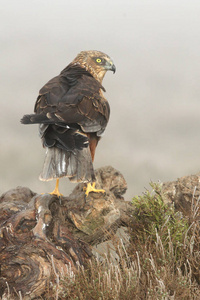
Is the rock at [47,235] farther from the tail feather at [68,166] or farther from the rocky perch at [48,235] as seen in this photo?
the tail feather at [68,166]

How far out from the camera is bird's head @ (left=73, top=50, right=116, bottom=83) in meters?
8.10

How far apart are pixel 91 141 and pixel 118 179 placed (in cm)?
240

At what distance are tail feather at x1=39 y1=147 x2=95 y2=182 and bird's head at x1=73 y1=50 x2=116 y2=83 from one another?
9.24 feet

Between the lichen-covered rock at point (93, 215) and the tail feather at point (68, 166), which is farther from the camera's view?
the lichen-covered rock at point (93, 215)

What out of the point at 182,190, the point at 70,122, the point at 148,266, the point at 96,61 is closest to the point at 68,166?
the point at 70,122

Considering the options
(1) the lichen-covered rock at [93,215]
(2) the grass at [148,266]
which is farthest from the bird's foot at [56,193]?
(2) the grass at [148,266]

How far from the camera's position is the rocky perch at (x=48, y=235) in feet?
17.9

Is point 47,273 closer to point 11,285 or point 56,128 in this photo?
point 11,285

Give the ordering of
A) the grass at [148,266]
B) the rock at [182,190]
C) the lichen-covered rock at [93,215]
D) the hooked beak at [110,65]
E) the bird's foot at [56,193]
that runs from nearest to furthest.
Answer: the grass at [148,266]
the lichen-covered rock at [93,215]
the bird's foot at [56,193]
the rock at [182,190]
the hooked beak at [110,65]

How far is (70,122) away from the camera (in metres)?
5.81

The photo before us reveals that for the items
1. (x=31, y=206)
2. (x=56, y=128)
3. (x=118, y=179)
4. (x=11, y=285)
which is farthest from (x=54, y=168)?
(x=118, y=179)

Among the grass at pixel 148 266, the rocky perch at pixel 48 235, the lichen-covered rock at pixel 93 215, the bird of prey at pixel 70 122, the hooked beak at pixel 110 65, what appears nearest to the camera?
the grass at pixel 148 266

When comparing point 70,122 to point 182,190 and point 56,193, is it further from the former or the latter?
point 182,190

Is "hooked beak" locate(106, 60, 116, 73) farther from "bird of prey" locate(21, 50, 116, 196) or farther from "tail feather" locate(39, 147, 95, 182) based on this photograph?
"tail feather" locate(39, 147, 95, 182)
